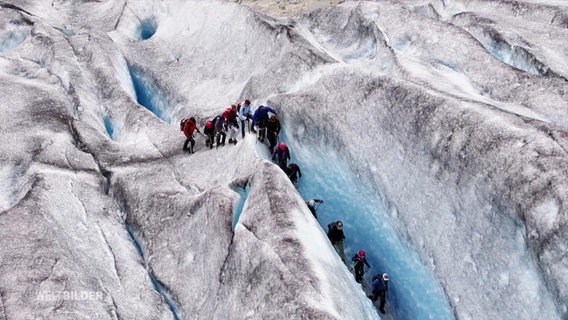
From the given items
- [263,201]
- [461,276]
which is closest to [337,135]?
[263,201]

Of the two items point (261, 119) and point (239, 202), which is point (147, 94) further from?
point (239, 202)

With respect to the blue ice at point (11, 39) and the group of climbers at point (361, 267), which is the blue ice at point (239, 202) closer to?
the group of climbers at point (361, 267)

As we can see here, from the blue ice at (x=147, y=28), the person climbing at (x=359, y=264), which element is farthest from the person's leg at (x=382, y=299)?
the blue ice at (x=147, y=28)

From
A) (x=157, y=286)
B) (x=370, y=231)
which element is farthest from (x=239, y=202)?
(x=370, y=231)

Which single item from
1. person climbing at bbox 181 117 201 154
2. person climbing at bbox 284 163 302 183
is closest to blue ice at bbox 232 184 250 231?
person climbing at bbox 284 163 302 183

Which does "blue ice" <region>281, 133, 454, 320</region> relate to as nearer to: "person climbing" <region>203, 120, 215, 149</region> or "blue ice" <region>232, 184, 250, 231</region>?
"person climbing" <region>203, 120, 215, 149</region>

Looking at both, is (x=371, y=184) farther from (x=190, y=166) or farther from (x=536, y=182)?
(x=190, y=166)
